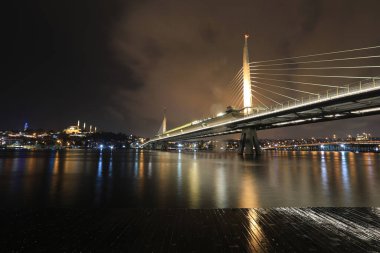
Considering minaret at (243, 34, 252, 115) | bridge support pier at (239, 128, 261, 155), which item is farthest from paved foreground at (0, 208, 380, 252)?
bridge support pier at (239, 128, 261, 155)

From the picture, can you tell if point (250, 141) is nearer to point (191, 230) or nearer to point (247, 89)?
point (247, 89)

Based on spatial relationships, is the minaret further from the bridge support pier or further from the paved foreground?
the paved foreground

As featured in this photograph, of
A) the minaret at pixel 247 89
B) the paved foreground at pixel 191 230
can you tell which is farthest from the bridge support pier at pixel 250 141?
the paved foreground at pixel 191 230

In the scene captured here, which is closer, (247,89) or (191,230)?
(191,230)

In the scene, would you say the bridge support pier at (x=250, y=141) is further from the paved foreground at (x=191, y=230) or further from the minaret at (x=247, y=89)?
the paved foreground at (x=191, y=230)

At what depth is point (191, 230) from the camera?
707 centimetres

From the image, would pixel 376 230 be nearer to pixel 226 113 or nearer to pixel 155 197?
pixel 155 197

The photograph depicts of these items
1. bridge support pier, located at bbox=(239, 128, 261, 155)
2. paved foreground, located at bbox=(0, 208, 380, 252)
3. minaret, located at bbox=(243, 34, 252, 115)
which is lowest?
paved foreground, located at bbox=(0, 208, 380, 252)

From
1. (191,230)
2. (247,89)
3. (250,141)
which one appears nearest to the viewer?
(191,230)

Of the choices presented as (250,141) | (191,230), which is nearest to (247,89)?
(250,141)

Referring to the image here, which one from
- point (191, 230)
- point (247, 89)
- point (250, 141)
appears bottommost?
point (191, 230)

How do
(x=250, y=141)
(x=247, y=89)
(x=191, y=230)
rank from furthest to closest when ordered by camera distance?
(x=250, y=141)
(x=247, y=89)
(x=191, y=230)

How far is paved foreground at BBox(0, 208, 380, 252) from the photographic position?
5898 mm

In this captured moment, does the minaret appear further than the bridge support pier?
No
